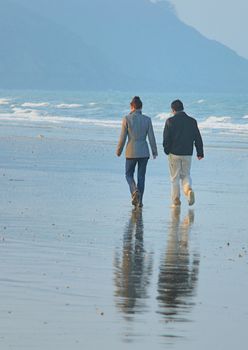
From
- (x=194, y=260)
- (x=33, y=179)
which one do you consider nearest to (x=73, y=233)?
(x=194, y=260)

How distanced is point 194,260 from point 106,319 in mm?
2843

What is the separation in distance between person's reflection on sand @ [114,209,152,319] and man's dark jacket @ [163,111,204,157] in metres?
3.22

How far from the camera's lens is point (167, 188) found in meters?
17.8

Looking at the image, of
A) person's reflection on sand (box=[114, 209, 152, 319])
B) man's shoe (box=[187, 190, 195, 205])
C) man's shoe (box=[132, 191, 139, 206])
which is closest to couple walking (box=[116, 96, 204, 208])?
man's shoe (box=[187, 190, 195, 205])

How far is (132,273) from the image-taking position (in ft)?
31.3

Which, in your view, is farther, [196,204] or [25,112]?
[25,112]

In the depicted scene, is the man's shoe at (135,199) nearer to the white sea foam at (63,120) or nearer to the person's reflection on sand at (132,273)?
the person's reflection on sand at (132,273)

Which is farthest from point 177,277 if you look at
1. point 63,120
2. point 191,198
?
point 63,120

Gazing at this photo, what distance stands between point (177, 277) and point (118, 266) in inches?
Result: 25.8

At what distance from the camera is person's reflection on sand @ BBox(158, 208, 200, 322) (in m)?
8.08

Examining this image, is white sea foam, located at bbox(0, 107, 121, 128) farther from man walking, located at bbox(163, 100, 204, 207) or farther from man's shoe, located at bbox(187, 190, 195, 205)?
man's shoe, located at bbox(187, 190, 195, 205)

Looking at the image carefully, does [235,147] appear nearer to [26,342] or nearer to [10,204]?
[10,204]

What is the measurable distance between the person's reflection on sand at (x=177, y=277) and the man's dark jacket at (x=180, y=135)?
304cm

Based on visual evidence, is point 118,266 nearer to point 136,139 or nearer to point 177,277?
point 177,277
